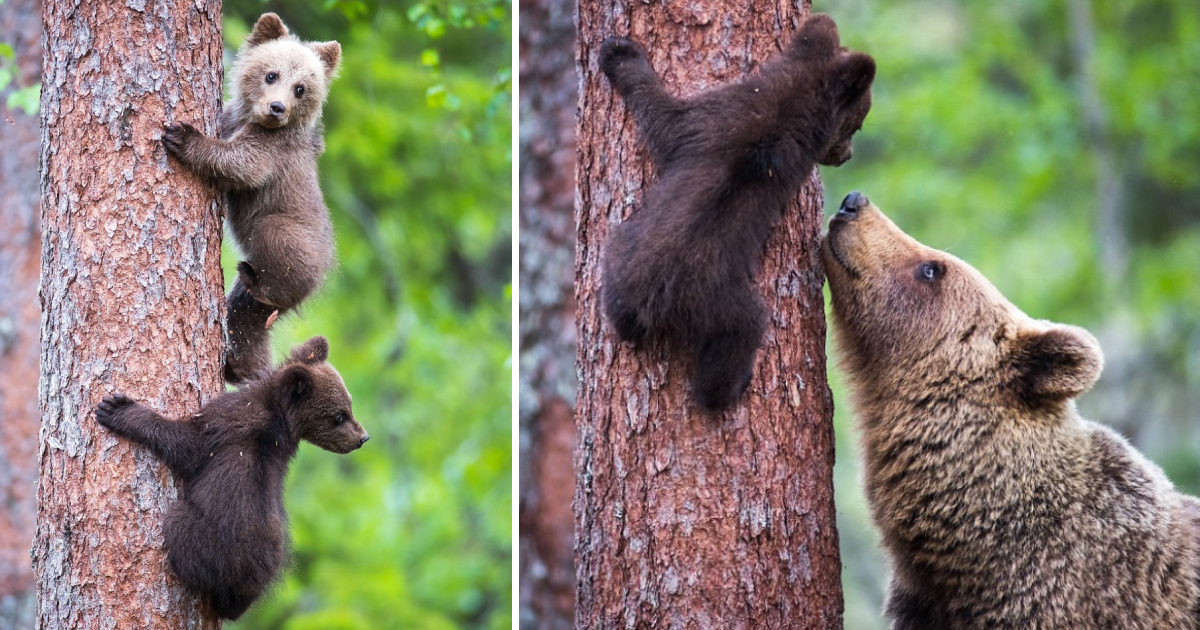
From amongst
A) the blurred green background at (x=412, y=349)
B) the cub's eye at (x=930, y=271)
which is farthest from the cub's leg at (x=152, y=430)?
the blurred green background at (x=412, y=349)

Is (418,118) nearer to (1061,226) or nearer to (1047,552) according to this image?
(1047,552)

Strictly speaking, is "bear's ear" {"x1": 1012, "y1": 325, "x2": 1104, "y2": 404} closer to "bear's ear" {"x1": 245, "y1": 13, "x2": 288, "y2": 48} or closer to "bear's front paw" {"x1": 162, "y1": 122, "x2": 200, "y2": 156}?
"bear's front paw" {"x1": 162, "y1": 122, "x2": 200, "y2": 156}

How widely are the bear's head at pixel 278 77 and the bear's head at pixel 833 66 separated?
189 centimetres

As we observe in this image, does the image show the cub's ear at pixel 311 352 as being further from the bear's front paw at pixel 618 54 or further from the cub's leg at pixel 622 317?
the bear's front paw at pixel 618 54

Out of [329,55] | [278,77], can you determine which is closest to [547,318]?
[329,55]

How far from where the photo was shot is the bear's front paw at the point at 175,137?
3.59 meters

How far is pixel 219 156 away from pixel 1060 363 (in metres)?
3.05

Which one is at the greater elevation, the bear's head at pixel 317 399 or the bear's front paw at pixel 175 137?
the bear's front paw at pixel 175 137

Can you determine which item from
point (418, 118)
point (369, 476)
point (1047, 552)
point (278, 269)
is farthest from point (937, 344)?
point (369, 476)

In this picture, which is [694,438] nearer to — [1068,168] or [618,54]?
[618,54]

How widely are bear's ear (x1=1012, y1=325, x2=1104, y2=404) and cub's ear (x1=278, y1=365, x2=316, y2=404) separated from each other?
2590mm

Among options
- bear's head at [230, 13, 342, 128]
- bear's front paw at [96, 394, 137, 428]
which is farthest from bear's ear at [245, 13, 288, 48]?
bear's front paw at [96, 394, 137, 428]

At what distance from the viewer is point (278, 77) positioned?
418 cm

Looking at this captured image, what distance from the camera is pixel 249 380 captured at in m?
3.92
